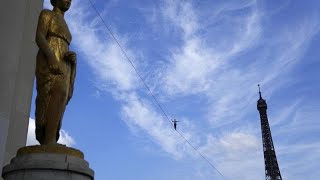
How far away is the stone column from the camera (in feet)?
36.9

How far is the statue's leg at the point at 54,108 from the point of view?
7.48 m

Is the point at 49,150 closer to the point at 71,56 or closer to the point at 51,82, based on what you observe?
the point at 51,82

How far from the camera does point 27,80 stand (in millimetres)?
13023

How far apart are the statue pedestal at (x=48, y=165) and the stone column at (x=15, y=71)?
403cm

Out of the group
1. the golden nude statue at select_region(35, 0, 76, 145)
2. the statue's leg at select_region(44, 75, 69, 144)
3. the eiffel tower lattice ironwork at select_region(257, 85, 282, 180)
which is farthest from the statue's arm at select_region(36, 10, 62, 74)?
the eiffel tower lattice ironwork at select_region(257, 85, 282, 180)

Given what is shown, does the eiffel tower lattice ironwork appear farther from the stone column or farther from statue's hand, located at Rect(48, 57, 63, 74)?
statue's hand, located at Rect(48, 57, 63, 74)

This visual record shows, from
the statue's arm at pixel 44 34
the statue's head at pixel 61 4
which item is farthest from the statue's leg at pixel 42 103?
the statue's head at pixel 61 4

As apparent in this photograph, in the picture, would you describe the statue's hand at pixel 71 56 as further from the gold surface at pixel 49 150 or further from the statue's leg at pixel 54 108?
the gold surface at pixel 49 150

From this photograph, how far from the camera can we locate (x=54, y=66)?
7512mm

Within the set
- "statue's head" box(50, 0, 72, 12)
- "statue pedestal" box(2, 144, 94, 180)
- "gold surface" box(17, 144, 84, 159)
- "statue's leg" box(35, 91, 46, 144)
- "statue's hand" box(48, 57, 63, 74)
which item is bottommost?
"statue pedestal" box(2, 144, 94, 180)

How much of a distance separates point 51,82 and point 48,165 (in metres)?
1.52

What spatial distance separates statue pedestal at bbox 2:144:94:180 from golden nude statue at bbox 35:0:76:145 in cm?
41

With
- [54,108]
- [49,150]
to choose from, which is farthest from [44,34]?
[49,150]

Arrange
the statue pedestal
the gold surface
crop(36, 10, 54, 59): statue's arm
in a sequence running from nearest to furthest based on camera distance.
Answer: the statue pedestal, the gold surface, crop(36, 10, 54, 59): statue's arm
